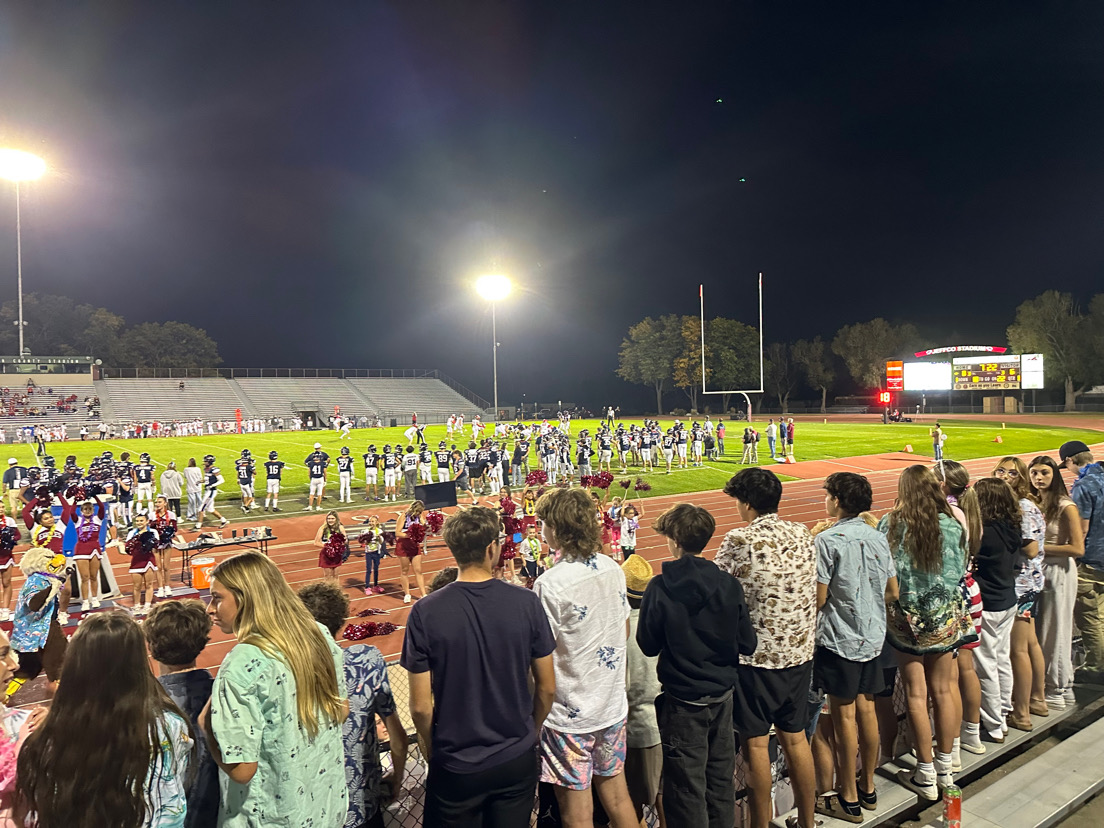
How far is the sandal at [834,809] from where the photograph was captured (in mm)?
3486

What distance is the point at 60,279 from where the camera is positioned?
2827 inches

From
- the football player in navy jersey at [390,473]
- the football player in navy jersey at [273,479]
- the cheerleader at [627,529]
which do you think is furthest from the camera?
the football player in navy jersey at [390,473]

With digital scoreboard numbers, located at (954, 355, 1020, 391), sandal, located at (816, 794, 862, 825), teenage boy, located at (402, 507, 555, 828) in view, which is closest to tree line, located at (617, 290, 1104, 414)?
digital scoreboard numbers, located at (954, 355, 1020, 391)

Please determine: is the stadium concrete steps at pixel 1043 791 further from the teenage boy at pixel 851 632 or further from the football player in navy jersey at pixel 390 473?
the football player in navy jersey at pixel 390 473

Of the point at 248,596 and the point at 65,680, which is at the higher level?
the point at 248,596

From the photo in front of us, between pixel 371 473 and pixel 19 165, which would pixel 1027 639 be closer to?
pixel 371 473

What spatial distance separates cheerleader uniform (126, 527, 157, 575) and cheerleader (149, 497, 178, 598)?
204mm

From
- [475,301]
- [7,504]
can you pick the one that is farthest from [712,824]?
[475,301]

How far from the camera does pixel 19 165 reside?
4375cm

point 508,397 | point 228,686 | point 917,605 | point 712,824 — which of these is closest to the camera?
point 228,686

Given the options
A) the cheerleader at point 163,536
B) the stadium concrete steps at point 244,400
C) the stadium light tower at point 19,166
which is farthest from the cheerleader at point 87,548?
the stadium concrete steps at point 244,400

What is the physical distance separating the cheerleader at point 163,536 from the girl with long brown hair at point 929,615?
10.1 meters

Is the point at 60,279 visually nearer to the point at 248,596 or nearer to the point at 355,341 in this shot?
the point at 355,341

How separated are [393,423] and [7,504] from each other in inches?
1326
